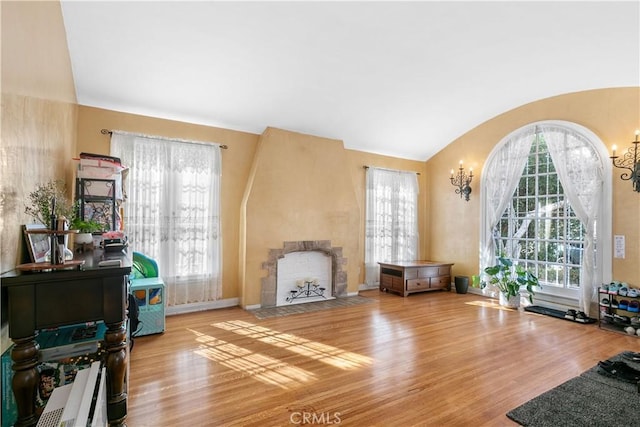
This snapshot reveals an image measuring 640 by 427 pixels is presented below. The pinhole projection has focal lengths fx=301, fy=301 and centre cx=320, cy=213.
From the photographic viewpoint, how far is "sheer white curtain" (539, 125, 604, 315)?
437 cm

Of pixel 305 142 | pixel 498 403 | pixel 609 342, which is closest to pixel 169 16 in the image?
pixel 305 142

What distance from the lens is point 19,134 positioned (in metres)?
1.46

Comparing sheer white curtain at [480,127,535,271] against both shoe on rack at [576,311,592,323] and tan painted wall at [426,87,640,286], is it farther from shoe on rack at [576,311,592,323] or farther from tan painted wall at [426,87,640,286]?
shoe on rack at [576,311,592,323]

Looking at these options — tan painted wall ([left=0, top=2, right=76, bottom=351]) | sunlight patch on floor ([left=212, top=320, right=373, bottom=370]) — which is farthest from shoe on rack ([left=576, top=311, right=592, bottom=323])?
tan painted wall ([left=0, top=2, right=76, bottom=351])

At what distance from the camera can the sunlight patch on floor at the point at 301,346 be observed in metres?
2.96

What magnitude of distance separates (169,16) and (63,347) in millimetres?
2890

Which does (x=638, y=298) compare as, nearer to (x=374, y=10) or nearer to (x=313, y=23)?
(x=374, y=10)

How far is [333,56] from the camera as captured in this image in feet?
11.9

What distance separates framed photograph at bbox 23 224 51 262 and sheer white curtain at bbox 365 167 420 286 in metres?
5.07

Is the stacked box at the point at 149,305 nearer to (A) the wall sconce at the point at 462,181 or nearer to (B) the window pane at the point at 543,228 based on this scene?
(A) the wall sconce at the point at 462,181

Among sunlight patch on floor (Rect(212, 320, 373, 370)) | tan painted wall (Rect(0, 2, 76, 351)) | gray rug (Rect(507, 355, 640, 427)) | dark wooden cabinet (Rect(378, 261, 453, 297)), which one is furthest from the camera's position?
dark wooden cabinet (Rect(378, 261, 453, 297))

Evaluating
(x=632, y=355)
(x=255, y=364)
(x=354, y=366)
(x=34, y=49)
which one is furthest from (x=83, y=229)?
(x=632, y=355)

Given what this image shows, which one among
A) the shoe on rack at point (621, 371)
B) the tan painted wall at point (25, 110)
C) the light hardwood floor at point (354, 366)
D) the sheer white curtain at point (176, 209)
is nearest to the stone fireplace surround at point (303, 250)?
the light hardwood floor at point (354, 366)

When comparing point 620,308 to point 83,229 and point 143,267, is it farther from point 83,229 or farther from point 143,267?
point 143,267
